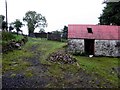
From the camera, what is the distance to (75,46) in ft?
115

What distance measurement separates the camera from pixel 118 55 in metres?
35.4

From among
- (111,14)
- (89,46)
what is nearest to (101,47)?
(89,46)

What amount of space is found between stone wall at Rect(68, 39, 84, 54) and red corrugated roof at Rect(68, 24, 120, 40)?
70cm

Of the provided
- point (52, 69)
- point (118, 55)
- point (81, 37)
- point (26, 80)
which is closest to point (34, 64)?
point (52, 69)

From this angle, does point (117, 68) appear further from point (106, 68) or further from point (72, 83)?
point (72, 83)

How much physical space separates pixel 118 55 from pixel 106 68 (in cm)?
845

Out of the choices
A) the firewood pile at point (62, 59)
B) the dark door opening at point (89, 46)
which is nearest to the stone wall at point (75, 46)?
the dark door opening at point (89, 46)

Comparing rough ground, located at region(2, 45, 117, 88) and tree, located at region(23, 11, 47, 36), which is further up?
tree, located at region(23, 11, 47, 36)

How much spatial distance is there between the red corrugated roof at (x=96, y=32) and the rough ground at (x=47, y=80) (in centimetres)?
1191

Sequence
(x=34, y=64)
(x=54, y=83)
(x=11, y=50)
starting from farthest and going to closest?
1. (x=11, y=50)
2. (x=34, y=64)
3. (x=54, y=83)

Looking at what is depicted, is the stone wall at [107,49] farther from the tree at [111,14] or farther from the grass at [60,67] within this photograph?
the tree at [111,14]

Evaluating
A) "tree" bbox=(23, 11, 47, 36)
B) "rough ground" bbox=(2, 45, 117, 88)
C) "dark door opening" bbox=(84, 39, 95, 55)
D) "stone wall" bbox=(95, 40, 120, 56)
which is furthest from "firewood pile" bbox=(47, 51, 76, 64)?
"tree" bbox=(23, 11, 47, 36)

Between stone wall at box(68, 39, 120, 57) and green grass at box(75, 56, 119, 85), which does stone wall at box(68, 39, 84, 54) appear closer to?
stone wall at box(68, 39, 120, 57)

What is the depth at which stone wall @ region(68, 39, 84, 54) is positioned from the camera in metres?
34.9
